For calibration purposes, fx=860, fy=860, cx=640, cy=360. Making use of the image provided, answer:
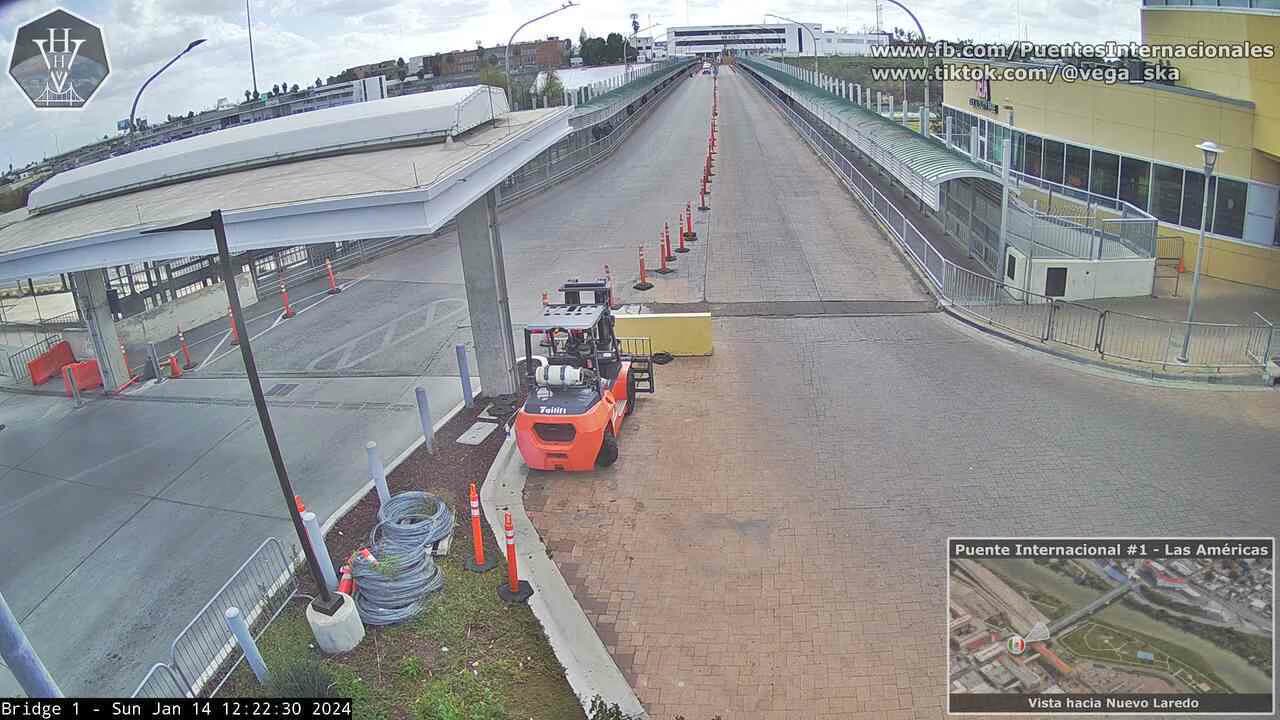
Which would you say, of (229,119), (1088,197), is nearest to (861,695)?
Result: (1088,197)

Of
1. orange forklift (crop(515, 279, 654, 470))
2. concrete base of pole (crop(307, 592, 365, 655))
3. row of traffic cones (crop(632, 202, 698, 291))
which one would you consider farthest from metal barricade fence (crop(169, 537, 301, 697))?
row of traffic cones (crop(632, 202, 698, 291))

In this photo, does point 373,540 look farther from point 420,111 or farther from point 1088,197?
point 1088,197

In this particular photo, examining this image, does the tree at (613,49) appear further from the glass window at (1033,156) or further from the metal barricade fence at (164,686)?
the metal barricade fence at (164,686)

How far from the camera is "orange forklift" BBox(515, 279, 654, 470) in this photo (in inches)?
445

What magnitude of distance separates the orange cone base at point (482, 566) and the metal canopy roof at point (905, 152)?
14.5m

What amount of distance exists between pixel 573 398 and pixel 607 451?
861mm

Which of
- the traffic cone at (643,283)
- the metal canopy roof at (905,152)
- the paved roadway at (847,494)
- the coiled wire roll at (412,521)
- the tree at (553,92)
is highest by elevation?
the tree at (553,92)

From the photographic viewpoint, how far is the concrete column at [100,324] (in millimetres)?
16016

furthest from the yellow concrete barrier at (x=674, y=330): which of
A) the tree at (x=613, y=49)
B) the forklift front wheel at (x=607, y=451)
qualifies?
the tree at (x=613, y=49)

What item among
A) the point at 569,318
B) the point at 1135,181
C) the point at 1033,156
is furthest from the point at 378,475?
the point at 1033,156

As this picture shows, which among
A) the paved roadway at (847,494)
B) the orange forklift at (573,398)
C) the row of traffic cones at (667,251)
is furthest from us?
the row of traffic cones at (667,251)

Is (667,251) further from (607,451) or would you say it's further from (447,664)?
(447,664)

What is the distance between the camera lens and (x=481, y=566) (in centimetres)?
950

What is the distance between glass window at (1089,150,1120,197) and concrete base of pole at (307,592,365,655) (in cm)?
2285
